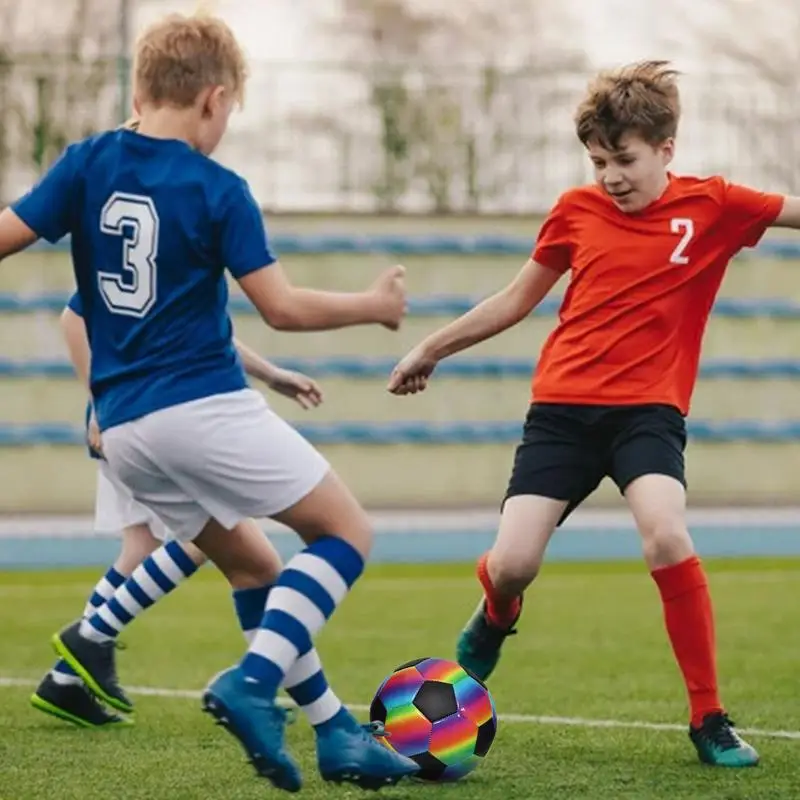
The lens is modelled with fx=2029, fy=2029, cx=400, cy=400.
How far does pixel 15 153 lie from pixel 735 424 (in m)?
6.53

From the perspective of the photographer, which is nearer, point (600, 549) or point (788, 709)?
point (788, 709)

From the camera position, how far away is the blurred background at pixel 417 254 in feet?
54.7

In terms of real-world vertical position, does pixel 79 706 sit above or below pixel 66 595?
above

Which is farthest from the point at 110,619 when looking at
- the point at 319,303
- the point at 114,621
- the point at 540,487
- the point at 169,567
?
the point at 319,303

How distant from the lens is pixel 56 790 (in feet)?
15.3

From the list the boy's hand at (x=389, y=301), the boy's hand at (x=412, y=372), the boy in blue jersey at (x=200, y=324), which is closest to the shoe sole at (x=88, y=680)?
the boy's hand at (x=412, y=372)

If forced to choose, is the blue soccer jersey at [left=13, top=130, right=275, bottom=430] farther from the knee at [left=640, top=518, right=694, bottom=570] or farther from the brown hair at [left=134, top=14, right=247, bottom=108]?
the knee at [left=640, top=518, right=694, bottom=570]

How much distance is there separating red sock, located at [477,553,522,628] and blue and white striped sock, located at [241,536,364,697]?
114cm

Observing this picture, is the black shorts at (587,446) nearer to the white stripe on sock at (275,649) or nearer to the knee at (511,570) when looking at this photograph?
the knee at (511,570)

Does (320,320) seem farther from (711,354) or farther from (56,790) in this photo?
(711,354)

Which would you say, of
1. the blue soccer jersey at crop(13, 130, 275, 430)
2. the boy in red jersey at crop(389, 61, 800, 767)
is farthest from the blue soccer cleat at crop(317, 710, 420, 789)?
the boy in red jersey at crop(389, 61, 800, 767)

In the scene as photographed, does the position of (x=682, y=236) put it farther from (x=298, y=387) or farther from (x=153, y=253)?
(x=153, y=253)

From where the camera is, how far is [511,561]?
5.30 meters

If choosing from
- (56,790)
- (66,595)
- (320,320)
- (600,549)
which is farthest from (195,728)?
(600,549)
